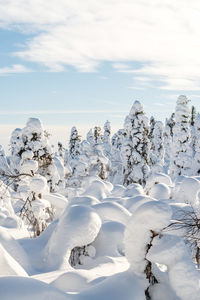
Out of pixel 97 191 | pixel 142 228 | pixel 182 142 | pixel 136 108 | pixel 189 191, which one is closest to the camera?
pixel 142 228

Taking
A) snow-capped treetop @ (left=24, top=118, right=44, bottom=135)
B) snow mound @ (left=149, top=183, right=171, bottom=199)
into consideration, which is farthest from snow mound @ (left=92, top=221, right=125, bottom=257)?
snow-capped treetop @ (left=24, top=118, right=44, bottom=135)

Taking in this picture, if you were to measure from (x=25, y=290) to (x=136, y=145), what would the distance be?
28.2 m

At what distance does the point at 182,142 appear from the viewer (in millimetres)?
32781

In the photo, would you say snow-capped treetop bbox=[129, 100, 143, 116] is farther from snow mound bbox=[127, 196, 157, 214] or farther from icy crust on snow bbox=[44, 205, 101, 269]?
icy crust on snow bbox=[44, 205, 101, 269]

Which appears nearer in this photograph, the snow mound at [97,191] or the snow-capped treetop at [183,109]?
the snow mound at [97,191]

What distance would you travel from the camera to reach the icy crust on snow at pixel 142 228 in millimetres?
5109

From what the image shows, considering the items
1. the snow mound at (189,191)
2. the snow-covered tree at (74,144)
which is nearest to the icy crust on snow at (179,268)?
the snow mound at (189,191)

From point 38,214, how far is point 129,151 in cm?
1959

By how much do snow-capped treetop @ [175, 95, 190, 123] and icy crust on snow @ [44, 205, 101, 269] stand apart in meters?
26.1

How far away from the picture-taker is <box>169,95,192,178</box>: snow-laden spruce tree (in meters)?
32.4

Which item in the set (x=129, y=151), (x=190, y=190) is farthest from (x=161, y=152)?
(x=190, y=190)

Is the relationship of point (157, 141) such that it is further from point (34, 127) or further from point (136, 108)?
point (34, 127)

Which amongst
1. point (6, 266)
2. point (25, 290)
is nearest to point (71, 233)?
point (6, 266)

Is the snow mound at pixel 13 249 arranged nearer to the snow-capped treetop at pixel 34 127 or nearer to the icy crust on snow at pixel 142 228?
the icy crust on snow at pixel 142 228
